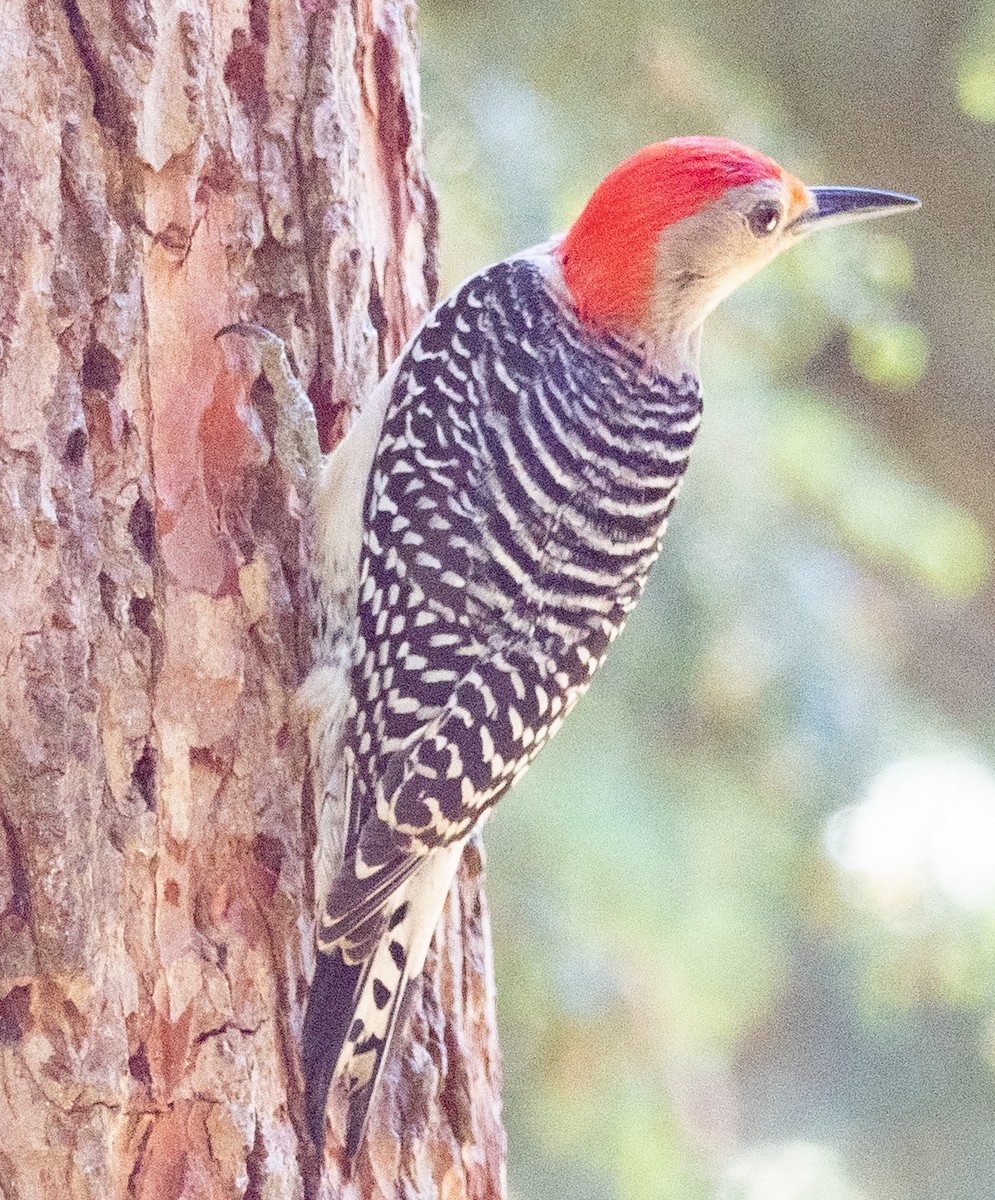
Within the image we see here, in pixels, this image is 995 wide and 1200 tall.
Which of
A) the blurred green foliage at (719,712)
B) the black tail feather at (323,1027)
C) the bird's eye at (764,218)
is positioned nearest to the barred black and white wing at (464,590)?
the black tail feather at (323,1027)

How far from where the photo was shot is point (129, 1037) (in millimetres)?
1571

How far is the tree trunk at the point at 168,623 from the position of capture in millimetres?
1524

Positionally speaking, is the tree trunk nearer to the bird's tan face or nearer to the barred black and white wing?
the barred black and white wing

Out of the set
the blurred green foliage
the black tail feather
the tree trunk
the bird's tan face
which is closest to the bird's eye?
the bird's tan face

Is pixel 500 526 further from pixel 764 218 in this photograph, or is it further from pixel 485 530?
pixel 764 218

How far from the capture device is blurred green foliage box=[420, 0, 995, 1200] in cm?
270

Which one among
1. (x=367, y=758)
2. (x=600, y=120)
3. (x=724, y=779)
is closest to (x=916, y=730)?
(x=724, y=779)

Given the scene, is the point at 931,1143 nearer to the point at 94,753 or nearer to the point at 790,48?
the point at 790,48

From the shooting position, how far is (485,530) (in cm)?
191

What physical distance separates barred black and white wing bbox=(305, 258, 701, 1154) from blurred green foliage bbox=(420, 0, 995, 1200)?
716 mm

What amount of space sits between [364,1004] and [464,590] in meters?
0.52

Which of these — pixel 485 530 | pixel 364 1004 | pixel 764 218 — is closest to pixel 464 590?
pixel 485 530

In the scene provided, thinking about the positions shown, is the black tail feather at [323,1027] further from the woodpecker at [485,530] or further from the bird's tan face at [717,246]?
the bird's tan face at [717,246]

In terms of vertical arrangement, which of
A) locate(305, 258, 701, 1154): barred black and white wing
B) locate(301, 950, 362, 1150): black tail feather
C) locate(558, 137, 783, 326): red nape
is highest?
locate(558, 137, 783, 326): red nape
